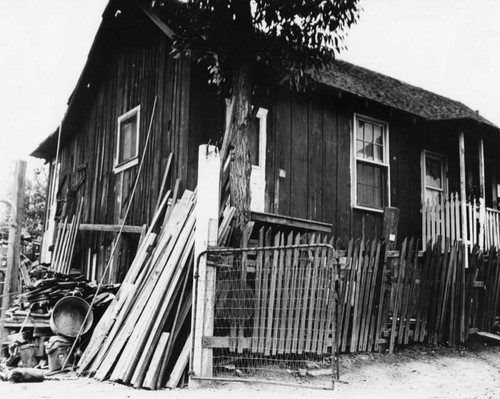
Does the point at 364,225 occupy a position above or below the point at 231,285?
above

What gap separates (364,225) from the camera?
12.8 metres

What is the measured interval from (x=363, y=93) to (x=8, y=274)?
781 centimetres

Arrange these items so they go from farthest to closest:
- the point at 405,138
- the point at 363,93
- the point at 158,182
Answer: the point at 405,138, the point at 363,93, the point at 158,182

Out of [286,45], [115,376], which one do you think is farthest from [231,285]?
[286,45]

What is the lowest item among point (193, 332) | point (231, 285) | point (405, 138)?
point (193, 332)

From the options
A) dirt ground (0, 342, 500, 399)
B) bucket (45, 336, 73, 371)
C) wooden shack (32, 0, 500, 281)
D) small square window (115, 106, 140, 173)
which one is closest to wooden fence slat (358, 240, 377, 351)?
dirt ground (0, 342, 500, 399)

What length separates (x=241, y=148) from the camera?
8.98 m

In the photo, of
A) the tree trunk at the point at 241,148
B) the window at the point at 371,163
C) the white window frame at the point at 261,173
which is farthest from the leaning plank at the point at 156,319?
the window at the point at 371,163

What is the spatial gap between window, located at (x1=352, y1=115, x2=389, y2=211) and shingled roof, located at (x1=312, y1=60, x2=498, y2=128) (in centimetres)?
64

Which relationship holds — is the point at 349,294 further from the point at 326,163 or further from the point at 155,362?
the point at 326,163

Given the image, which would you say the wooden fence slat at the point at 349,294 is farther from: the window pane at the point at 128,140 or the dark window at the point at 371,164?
the window pane at the point at 128,140

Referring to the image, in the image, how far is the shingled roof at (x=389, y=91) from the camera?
12.5 m

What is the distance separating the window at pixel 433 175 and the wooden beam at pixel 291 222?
3.75 metres

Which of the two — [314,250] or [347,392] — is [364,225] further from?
[347,392]
